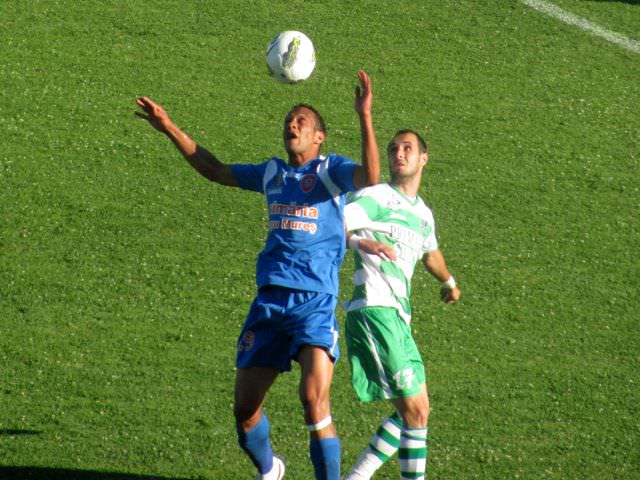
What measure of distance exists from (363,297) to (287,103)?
5743 mm

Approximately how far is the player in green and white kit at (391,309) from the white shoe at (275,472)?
1.53 feet

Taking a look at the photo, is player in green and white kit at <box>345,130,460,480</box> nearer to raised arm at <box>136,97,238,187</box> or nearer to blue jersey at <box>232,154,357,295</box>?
blue jersey at <box>232,154,357,295</box>

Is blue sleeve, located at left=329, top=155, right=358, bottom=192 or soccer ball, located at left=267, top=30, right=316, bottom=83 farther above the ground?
soccer ball, located at left=267, top=30, right=316, bottom=83

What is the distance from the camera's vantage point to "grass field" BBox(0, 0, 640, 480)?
10141mm

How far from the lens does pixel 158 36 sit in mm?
15273

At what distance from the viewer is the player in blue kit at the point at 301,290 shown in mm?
8547

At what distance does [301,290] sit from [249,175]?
93cm

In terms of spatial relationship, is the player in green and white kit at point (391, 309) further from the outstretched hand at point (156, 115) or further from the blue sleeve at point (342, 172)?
the outstretched hand at point (156, 115)

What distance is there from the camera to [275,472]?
923 centimetres

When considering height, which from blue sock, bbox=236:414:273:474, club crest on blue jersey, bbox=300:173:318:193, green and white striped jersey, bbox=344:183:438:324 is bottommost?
blue sock, bbox=236:414:273:474

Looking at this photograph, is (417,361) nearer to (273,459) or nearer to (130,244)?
(273,459)

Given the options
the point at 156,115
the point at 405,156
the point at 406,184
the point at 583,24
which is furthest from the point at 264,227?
the point at 583,24

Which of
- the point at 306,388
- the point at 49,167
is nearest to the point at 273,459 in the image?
the point at 306,388

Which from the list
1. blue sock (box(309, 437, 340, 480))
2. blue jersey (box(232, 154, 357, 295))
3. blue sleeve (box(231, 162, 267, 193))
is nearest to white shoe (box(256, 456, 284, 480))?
blue sock (box(309, 437, 340, 480))
